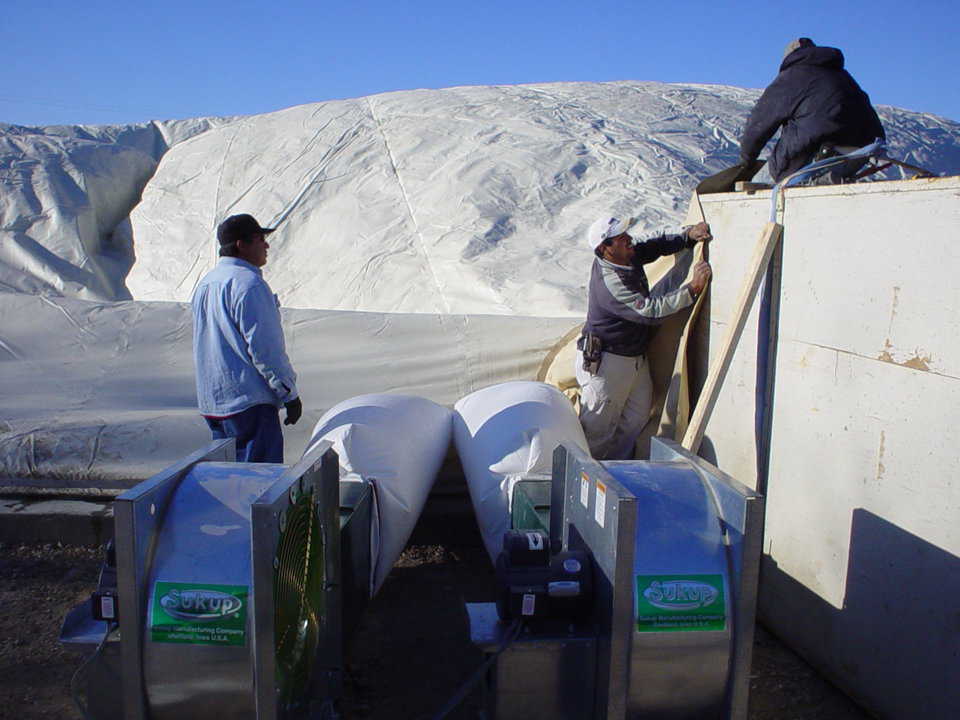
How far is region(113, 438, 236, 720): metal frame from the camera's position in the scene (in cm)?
200

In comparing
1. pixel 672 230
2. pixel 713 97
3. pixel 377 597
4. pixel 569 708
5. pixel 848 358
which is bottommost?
pixel 377 597

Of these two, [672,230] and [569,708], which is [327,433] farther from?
[672,230]

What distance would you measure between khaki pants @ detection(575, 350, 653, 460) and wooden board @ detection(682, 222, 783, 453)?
67 cm

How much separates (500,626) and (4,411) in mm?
3688

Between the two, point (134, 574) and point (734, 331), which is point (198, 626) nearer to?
point (134, 574)

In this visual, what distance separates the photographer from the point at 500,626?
2158 mm

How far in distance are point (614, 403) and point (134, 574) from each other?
2714 mm

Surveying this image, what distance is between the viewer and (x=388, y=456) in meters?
3.36

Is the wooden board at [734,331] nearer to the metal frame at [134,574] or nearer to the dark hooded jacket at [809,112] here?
the dark hooded jacket at [809,112]

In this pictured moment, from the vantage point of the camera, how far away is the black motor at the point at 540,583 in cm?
212

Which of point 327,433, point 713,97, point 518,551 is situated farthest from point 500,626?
point 713,97

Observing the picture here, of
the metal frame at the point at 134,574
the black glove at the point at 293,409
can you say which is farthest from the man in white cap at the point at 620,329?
the metal frame at the point at 134,574

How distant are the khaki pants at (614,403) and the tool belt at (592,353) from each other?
0.09ft

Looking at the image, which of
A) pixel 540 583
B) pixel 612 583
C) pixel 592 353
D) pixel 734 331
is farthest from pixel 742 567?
pixel 592 353
